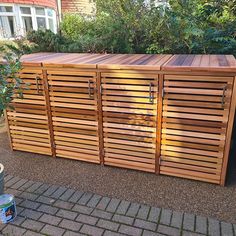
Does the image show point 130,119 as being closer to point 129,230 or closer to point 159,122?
point 159,122

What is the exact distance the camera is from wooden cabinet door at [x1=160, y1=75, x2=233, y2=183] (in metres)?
2.70

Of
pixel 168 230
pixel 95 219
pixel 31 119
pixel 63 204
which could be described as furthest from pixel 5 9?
pixel 168 230

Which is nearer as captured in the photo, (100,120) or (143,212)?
(143,212)

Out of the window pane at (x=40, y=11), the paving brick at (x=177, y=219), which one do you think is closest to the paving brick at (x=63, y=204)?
the paving brick at (x=177, y=219)

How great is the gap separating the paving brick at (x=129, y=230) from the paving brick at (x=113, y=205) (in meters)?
0.26

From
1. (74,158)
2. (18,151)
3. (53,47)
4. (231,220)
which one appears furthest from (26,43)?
(231,220)

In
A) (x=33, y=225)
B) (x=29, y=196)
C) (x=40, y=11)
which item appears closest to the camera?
(x=33, y=225)

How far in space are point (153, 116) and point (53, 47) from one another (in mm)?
3062

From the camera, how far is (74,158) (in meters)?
3.64

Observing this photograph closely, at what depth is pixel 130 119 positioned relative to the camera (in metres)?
3.15

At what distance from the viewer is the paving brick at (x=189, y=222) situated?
7.67 feet

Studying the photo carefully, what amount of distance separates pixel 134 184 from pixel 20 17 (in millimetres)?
13891

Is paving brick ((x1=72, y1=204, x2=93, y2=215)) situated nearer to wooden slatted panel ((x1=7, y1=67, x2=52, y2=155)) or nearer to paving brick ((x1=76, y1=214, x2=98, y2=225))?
paving brick ((x1=76, y1=214, x2=98, y2=225))

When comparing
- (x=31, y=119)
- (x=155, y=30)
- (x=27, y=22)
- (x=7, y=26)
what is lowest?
(x=31, y=119)
